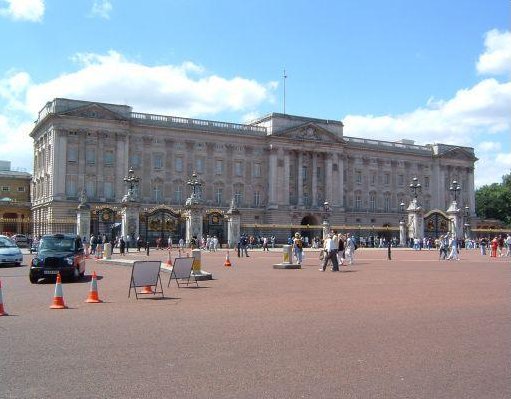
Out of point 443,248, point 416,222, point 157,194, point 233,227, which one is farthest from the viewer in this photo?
point 157,194

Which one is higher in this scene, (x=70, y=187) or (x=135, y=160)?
(x=135, y=160)

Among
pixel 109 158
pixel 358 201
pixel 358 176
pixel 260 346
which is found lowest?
pixel 260 346

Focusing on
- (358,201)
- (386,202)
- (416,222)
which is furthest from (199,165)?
(416,222)

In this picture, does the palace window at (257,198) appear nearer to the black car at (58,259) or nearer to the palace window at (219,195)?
the palace window at (219,195)

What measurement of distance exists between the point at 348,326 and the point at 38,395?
604 centimetres

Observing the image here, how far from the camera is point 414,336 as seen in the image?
10305mm

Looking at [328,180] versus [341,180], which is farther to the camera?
[341,180]

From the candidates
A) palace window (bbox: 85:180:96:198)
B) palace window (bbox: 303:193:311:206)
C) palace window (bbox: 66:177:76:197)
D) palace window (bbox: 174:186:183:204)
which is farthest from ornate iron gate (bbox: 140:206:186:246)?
palace window (bbox: 303:193:311:206)

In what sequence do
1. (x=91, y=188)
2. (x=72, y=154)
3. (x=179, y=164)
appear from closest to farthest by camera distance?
(x=72, y=154) → (x=91, y=188) → (x=179, y=164)

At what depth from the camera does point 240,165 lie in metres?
87.6

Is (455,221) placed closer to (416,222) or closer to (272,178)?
(416,222)

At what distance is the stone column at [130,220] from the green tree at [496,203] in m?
89.2

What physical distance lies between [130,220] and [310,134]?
4456 cm

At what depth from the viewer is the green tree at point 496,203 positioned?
121938 millimetres
